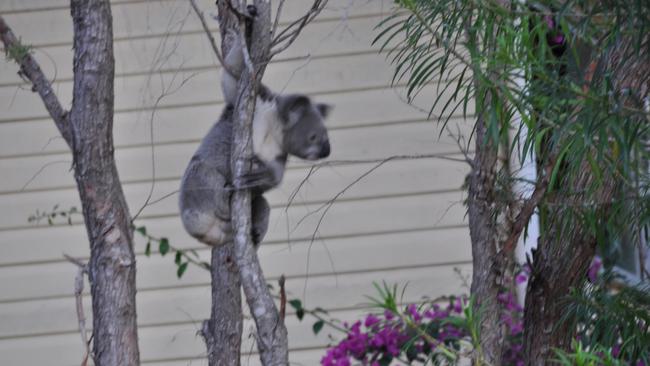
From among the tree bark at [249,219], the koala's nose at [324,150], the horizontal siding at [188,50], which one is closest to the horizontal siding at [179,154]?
the horizontal siding at [188,50]

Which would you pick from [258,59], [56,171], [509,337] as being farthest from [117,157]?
[258,59]

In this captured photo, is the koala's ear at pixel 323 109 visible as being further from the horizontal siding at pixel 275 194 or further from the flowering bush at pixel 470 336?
the horizontal siding at pixel 275 194

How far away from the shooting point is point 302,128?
373cm

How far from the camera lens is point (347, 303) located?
212 inches

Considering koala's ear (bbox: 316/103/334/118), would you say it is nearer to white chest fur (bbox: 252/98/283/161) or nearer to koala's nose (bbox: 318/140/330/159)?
A: koala's nose (bbox: 318/140/330/159)

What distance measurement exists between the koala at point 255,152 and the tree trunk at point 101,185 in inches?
21.1

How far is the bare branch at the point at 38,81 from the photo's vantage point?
3.13 meters

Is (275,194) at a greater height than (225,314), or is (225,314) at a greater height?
(275,194)

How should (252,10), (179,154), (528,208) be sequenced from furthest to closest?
(179,154) < (528,208) < (252,10)

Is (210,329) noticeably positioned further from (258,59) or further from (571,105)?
(571,105)

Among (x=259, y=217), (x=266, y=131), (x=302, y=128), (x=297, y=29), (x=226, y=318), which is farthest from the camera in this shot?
(x=259, y=217)

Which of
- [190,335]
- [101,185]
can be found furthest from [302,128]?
[190,335]

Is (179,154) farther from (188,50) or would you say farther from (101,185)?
(101,185)

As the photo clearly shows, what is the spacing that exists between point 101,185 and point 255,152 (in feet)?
2.11
